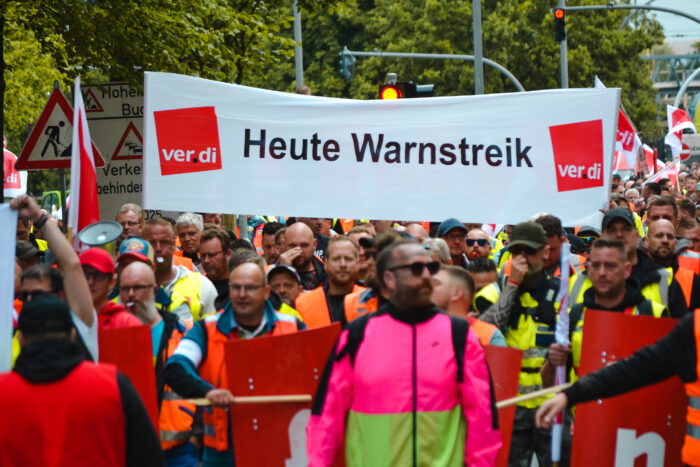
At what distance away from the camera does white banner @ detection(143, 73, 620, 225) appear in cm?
875

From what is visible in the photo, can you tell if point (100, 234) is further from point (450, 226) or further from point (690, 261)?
point (690, 261)

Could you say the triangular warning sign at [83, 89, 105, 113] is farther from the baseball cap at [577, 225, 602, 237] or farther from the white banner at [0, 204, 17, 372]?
the white banner at [0, 204, 17, 372]

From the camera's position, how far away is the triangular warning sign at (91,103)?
39.5ft

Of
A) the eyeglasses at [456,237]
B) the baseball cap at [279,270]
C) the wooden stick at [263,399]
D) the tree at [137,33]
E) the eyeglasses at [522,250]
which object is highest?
the tree at [137,33]

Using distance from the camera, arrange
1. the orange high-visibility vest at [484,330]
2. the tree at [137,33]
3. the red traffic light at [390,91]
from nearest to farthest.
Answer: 1. the orange high-visibility vest at [484,330]
2. the tree at [137,33]
3. the red traffic light at [390,91]

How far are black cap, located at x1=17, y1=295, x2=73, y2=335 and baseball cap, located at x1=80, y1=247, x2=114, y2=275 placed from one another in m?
1.91

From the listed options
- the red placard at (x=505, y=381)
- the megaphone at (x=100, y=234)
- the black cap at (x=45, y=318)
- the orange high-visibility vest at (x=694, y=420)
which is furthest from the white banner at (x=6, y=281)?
the orange high-visibility vest at (x=694, y=420)

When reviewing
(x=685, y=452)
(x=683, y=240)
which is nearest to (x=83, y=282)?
(x=685, y=452)

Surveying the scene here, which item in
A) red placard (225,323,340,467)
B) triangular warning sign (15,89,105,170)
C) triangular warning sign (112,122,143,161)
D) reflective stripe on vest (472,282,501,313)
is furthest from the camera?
triangular warning sign (112,122,143,161)

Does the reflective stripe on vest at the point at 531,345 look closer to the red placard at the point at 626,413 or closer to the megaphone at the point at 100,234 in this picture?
the red placard at the point at 626,413

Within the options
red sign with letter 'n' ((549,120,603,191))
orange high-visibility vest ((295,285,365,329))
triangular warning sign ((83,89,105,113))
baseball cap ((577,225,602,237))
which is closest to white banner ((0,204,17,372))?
orange high-visibility vest ((295,285,365,329))

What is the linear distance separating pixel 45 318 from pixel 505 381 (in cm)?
278

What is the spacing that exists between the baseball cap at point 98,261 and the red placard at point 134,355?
49cm

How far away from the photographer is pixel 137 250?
6816mm
